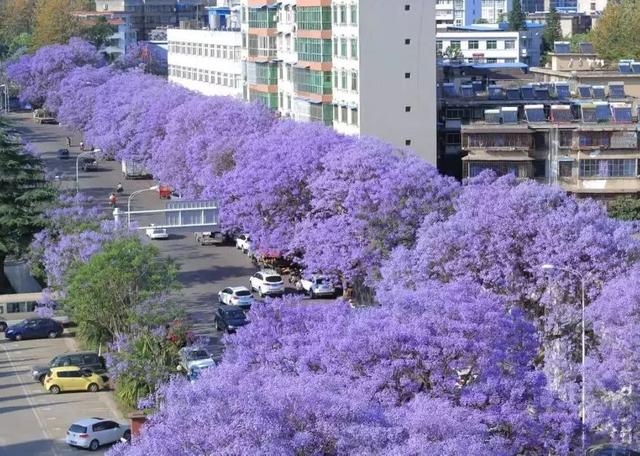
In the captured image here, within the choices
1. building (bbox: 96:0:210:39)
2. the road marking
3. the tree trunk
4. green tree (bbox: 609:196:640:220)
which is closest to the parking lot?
the road marking

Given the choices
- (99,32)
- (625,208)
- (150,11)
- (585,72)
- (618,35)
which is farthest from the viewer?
(150,11)

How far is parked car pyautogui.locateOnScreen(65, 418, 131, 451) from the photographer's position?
3331 cm

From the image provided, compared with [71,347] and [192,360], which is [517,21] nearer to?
[71,347]

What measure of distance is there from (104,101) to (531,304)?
49659 millimetres

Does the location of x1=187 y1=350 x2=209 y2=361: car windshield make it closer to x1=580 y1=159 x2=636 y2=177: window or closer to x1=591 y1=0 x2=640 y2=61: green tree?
x1=580 y1=159 x2=636 y2=177: window

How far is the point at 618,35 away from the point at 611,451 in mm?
72740

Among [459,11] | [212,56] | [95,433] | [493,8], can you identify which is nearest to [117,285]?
[95,433]

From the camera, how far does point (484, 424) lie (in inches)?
1049

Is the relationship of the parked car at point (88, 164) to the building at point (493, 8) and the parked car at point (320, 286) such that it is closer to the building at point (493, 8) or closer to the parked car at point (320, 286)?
the parked car at point (320, 286)

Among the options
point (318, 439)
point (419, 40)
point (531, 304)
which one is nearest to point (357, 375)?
point (318, 439)

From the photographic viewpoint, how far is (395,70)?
185 feet

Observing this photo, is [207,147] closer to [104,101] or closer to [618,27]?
[104,101]

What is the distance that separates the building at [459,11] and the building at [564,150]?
85.0m

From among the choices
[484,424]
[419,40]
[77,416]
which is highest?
[419,40]
